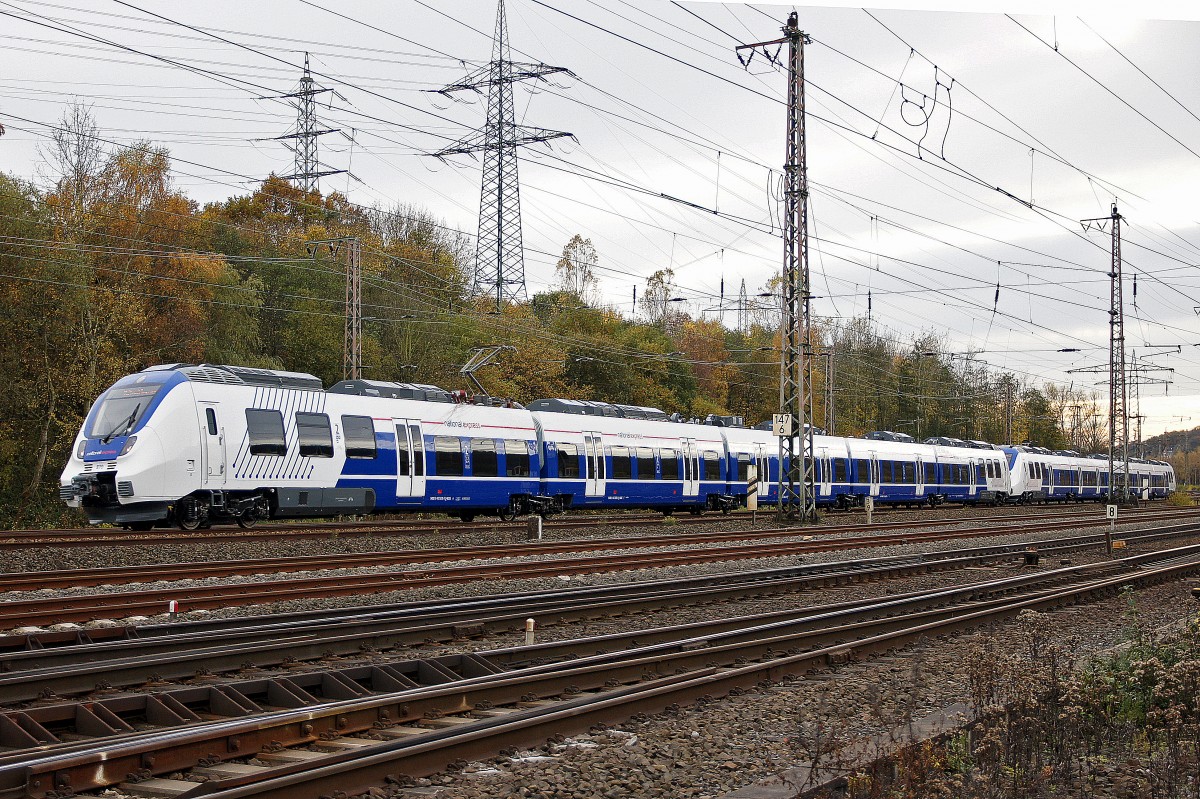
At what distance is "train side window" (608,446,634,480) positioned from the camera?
34.8 meters

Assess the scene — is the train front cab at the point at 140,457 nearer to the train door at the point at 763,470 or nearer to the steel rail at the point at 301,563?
the steel rail at the point at 301,563

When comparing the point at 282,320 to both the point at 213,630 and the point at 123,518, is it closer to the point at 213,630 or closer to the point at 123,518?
the point at 123,518

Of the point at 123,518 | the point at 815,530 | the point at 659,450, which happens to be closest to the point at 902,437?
the point at 659,450

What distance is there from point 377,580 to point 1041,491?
191 feet

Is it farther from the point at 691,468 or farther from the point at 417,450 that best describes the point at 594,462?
the point at 417,450

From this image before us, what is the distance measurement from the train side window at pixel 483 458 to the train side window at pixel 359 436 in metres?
3.69

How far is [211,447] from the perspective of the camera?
22406mm

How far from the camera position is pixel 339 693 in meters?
8.39

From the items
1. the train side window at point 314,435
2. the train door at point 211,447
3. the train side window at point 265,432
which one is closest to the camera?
the train door at point 211,447

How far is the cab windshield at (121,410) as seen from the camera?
21.9m

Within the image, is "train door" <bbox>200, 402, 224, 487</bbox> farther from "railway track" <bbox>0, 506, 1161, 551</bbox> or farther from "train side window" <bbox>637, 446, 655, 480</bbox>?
"train side window" <bbox>637, 446, 655, 480</bbox>

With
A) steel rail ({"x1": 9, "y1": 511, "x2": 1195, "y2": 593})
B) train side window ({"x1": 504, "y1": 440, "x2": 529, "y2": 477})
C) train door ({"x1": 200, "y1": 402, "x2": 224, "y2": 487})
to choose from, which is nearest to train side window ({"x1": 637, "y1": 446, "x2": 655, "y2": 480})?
train side window ({"x1": 504, "y1": 440, "x2": 529, "y2": 477})

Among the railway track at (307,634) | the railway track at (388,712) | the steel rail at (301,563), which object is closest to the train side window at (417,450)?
the steel rail at (301,563)

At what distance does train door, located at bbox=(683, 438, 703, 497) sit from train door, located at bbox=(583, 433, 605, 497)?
14.4 ft
